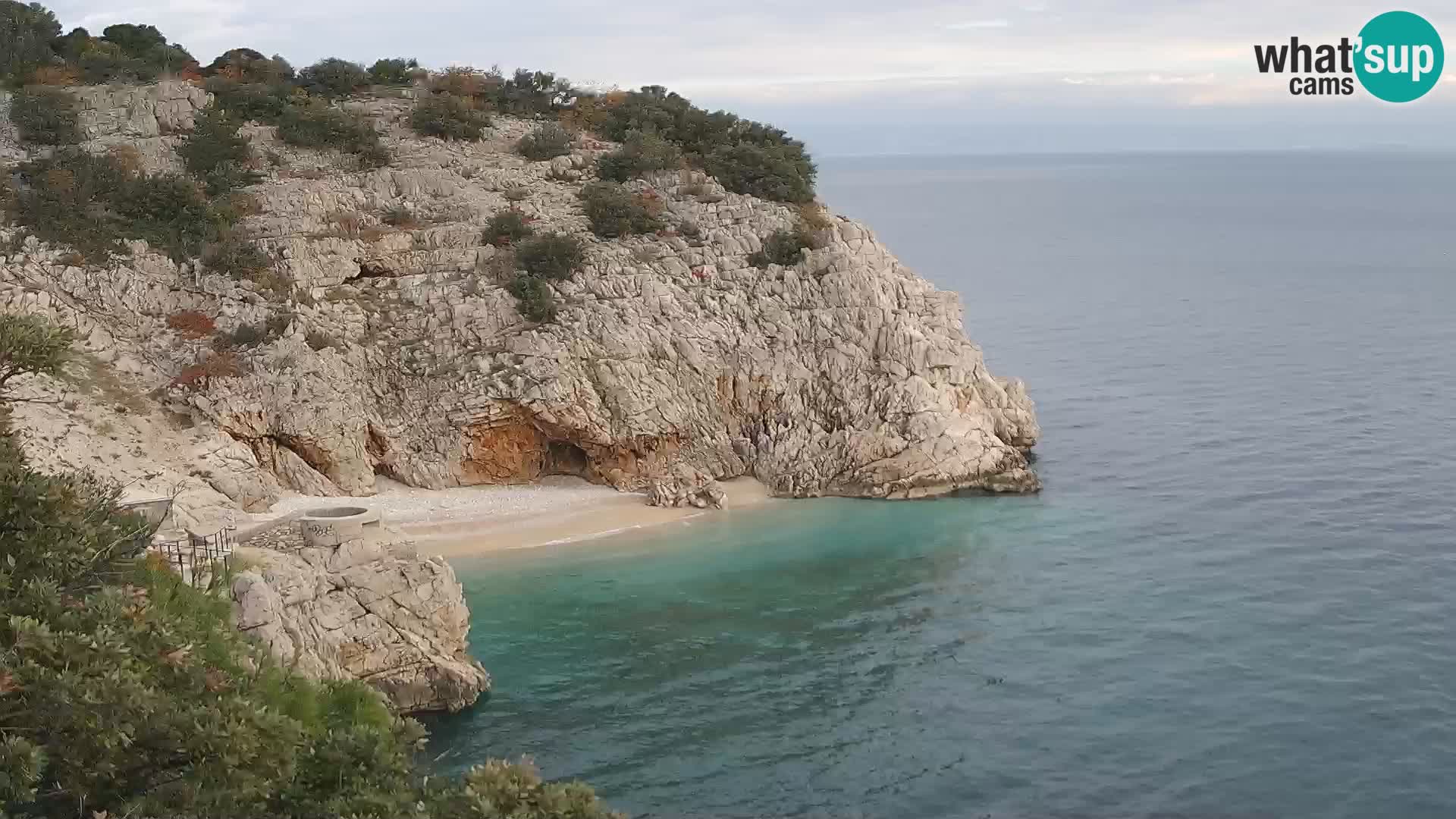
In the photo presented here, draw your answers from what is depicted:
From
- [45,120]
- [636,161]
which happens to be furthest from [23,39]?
[636,161]

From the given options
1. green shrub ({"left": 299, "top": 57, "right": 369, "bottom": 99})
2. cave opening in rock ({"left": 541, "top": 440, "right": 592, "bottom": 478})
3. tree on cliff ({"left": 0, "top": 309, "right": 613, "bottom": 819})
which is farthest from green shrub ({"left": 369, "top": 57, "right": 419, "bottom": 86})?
tree on cliff ({"left": 0, "top": 309, "right": 613, "bottom": 819})

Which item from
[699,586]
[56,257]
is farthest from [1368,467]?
[56,257]

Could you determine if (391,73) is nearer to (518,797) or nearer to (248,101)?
(248,101)

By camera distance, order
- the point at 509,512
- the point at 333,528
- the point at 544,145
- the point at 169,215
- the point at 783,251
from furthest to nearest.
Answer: the point at 544,145
the point at 783,251
the point at 169,215
the point at 509,512
the point at 333,528

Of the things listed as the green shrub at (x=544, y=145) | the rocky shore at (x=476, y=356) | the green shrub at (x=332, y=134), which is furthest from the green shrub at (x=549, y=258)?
the green shrub at (x=332, y=134)

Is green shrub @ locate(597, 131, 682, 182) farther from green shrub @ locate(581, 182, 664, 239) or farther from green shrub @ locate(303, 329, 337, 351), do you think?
green shrub @ locate(303, 329, 337, 351)

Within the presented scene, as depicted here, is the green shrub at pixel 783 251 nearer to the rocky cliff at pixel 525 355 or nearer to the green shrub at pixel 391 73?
the rocky cliff at pixel 525 355
